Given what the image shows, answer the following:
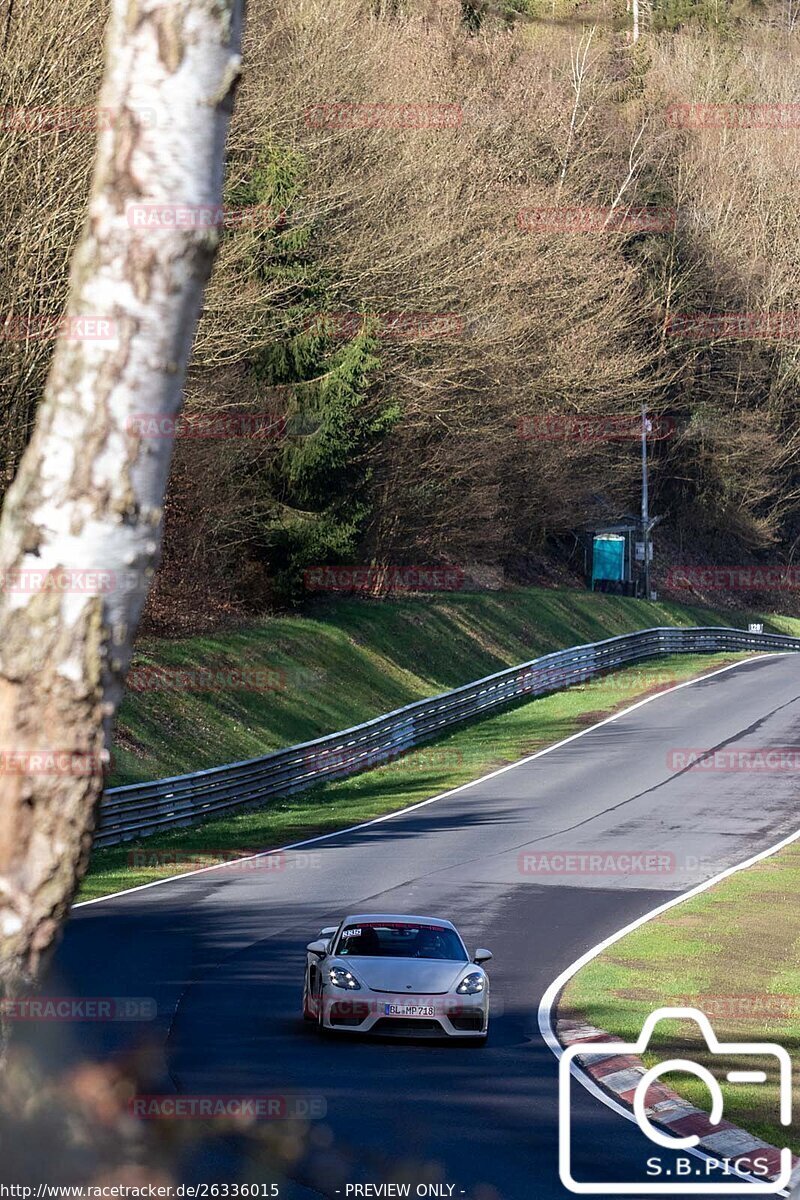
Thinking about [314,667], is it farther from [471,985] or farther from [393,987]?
[471,985]

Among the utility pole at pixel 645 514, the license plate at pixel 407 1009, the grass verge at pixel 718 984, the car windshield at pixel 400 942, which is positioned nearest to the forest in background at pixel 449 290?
the utility pole at pixel 645 514

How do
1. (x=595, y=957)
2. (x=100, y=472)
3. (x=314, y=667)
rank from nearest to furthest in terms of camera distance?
1. (x=100, y=472)
2. (x=595, y=957)
3. (x=314, y=667)

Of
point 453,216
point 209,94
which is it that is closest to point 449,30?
point 453,216

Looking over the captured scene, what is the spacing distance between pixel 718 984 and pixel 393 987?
16.7ft

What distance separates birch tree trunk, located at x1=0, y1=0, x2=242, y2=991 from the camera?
14.1 feet

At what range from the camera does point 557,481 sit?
191 ft

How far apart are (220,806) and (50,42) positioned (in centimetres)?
1441

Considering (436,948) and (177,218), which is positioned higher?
(177,218)

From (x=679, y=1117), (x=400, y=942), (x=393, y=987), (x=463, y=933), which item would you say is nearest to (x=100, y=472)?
(x=679, y=1117)

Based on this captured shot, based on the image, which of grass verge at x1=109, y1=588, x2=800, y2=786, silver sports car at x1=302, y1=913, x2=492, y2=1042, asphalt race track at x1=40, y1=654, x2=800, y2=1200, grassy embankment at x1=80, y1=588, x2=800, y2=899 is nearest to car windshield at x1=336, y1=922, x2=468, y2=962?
silver sports car at x1=302, y1=913, x2=492, y2=1042

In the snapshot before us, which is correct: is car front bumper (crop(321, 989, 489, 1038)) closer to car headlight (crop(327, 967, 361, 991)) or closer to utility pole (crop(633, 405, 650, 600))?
car headlight (crop(327, 967, 361, 991))

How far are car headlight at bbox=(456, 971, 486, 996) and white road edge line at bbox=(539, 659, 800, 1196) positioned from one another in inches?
32.5

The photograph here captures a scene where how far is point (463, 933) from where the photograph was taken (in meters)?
19.2

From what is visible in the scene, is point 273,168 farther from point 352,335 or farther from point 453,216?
point 453,216
